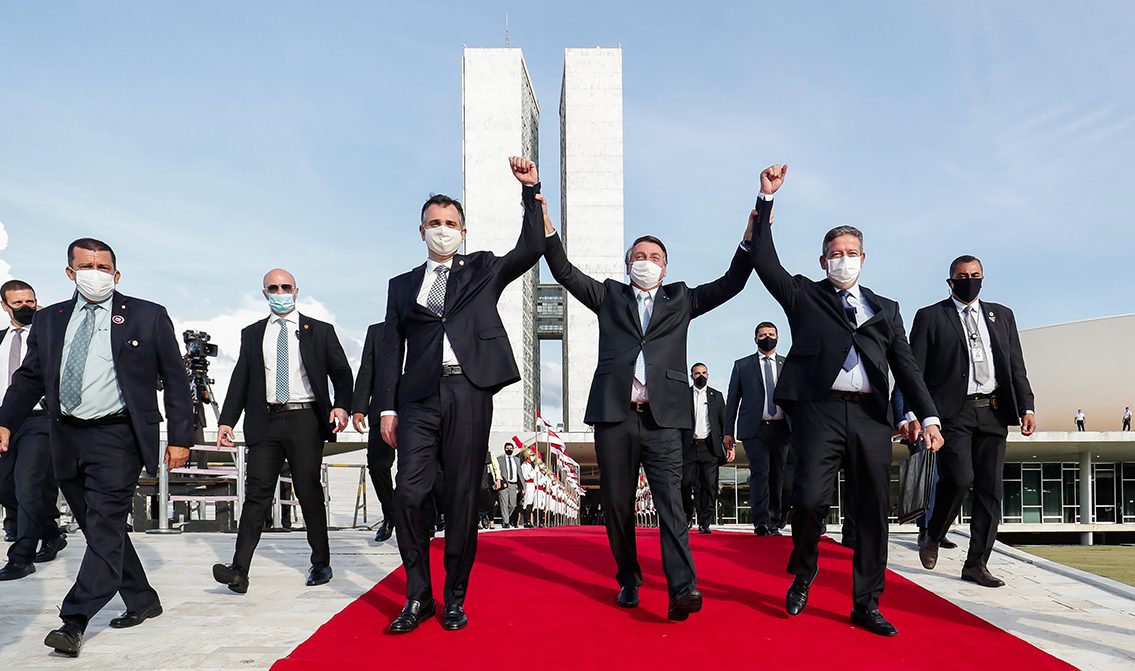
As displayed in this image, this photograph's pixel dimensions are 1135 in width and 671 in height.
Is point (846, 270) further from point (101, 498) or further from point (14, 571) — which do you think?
point (14, 571)

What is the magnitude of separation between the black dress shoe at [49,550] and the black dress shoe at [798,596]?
549 centimetres

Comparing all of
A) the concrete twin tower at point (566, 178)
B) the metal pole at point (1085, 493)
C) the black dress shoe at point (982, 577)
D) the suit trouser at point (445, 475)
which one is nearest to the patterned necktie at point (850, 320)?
the suit trouser at point (445, 475)

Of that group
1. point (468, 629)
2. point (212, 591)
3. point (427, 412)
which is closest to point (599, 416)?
point (427, 412)

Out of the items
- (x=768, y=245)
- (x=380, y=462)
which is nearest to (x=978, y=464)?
(x=768, y=245)

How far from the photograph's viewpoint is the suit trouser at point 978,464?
17.3ft

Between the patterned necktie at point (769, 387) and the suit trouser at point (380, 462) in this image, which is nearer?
the suit trouser at point (380, 462)

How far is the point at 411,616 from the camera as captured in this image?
3.81 m

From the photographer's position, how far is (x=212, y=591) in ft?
16.9

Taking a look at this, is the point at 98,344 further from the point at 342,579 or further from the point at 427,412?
the point at 342,579

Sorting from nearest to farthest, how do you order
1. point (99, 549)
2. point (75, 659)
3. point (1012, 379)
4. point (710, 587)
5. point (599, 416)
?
point (75, 659) < point (99, 549) < point (599, 416) < point (710, 587) < point (1012, 379)

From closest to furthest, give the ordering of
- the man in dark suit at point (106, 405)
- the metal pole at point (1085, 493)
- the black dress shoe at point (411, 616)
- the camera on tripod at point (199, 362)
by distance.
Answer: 1. the black dress shoe at point (411, 616)
2. the man in dark suit at point (106, 405)
3. the camera on tripod at point (199, 362)
4. the metal pole at point (1085, 493)

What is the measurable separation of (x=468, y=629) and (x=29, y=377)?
102 inches

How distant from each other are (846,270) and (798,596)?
5.37 ft

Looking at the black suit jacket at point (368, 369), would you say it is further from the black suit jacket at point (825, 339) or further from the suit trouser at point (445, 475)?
the black suit jacket at point (825, 339)
